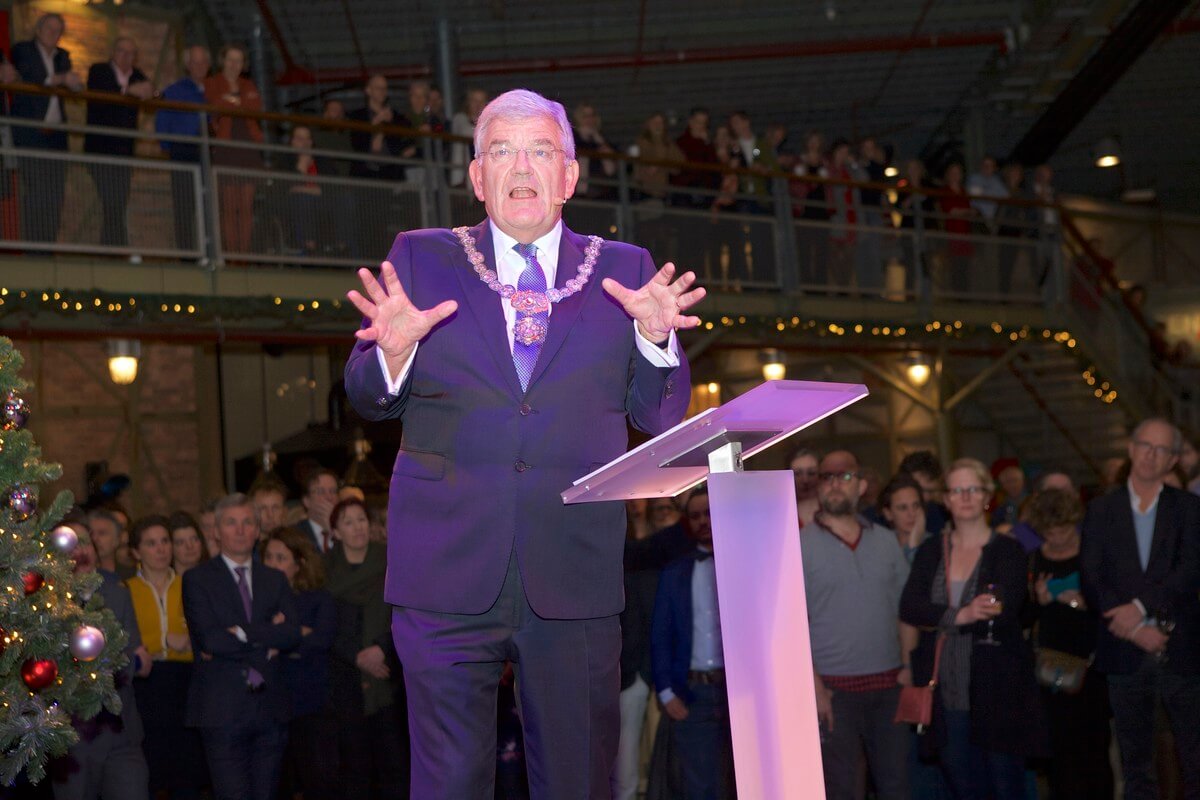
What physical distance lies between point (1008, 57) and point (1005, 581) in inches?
448

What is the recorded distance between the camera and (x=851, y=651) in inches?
241

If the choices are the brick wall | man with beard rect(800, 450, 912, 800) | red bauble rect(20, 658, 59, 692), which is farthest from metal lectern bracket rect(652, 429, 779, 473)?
the brick wall

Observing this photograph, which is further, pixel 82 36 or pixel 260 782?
pixel 82 36

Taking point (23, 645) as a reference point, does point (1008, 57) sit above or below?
above

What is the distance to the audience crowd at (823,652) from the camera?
5.96 metres

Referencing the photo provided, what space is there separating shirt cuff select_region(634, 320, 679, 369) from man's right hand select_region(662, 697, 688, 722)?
13.3 feet

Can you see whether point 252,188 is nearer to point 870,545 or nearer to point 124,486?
point 124,486

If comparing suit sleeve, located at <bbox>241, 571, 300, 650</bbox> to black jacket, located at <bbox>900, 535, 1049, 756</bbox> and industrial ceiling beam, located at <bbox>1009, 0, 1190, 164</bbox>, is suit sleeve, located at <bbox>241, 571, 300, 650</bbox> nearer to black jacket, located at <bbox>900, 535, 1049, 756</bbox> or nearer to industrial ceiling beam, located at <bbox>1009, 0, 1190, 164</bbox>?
black jacket, located at <bbox>900, 535, 1049, 756</bbox>

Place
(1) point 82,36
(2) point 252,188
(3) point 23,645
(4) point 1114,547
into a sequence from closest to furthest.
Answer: (3) point 23,645
(4) point 1114,547
(2) point 252,188
(1) point 82,36

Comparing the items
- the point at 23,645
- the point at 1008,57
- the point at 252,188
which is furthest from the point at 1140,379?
the point at 23,645

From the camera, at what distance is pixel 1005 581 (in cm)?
608

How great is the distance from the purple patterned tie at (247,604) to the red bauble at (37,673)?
1721 mm

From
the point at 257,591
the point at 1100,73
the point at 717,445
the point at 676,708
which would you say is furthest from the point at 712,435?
the point at 1100,73

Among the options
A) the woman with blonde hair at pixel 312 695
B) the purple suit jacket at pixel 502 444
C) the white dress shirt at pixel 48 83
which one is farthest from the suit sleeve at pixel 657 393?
the white dress shirt at pixel 48 83
